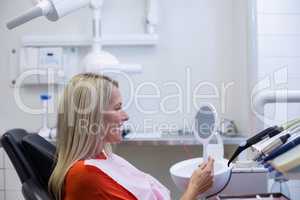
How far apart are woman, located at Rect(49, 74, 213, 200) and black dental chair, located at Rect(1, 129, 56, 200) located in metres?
0.06

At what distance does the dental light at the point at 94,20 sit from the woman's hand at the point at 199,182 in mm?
1050

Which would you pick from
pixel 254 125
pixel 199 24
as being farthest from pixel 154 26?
pixel 254 125

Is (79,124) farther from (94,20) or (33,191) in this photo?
(94,20)

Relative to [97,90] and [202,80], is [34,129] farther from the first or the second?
[97,90]

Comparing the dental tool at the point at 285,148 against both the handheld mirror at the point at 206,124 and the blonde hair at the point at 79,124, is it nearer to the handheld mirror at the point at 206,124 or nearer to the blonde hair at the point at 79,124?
the handheld mirror at the point at 206,124

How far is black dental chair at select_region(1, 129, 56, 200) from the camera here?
110 centimetres

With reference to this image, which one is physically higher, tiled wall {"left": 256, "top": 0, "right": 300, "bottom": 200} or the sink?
tiled wall {"left": 256, "top": 0, "right": 300, "bottom": 200}

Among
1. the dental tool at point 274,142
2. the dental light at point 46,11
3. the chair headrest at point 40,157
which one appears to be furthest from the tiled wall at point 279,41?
the chair headrest at point 40,157

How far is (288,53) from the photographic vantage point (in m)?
1.92

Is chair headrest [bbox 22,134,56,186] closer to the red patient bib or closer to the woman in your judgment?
the woman

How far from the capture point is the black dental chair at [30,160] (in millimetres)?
1097

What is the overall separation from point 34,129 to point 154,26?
116 centimetres

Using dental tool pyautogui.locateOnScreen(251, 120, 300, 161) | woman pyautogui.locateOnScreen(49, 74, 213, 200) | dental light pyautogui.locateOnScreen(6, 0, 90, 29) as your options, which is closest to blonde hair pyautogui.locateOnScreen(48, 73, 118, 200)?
woman pyautogui.locateOnScreen(49, 74, 213, 200)

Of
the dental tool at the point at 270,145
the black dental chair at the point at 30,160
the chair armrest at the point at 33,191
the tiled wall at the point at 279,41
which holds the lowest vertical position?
the chair armrest at the point at 33,191
